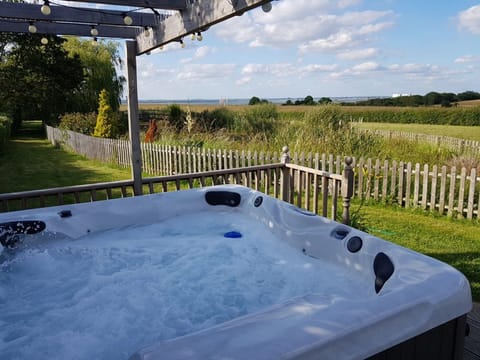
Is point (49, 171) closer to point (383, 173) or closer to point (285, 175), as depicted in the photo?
point (285, 175)

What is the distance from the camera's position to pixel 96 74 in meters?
18.0

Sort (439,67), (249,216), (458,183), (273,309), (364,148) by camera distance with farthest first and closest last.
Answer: (439,67), (364,148), (458,183), (249,216), (273,309)

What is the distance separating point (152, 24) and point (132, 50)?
516 millimetres

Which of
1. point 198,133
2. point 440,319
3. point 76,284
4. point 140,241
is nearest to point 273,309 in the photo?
point 440,319

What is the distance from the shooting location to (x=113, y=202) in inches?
139

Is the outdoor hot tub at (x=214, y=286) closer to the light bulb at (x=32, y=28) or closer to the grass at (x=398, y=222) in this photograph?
the grass at (x=398, y=222)

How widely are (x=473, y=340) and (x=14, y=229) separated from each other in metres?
3.40

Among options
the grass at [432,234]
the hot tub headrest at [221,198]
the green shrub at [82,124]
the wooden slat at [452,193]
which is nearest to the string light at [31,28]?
the hot tub headrest at [221,198]

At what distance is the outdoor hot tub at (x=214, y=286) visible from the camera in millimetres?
1363

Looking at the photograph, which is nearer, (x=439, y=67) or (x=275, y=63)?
(x=439, y=67)

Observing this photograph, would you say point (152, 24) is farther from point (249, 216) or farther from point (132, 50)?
point (249, 216)

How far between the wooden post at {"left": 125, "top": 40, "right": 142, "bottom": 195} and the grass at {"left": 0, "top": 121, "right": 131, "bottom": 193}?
12.8 feet

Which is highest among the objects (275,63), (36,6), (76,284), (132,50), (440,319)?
(275,63)

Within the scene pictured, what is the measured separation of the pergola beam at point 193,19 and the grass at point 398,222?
2.80 meters
